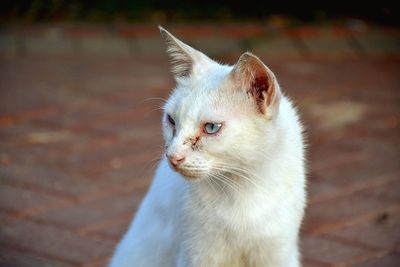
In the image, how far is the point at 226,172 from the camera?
8.17 feet

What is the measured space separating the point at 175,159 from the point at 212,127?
145 mm

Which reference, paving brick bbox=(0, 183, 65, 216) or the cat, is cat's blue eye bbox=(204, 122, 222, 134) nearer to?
the cat

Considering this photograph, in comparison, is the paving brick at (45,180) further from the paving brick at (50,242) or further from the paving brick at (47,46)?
the paving brick at (47,46)

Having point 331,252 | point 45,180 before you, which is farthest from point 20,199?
point 331,252

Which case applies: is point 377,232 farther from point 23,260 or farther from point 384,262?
point 23,260

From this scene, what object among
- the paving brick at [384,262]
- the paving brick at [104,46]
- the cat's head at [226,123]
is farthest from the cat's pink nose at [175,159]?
the paving brick at [104,46]

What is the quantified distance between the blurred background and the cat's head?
0.27 m

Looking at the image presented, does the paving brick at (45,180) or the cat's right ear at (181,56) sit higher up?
the cat's right ear at (181,56)

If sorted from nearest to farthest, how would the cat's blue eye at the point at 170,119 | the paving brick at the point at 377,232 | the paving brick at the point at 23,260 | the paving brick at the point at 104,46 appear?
the cat's blue eye at the point at 170,119 < the paving brick at the point at 23,260 < the paving brick at the point at 377,232 < the paving brick at the point at 104,46

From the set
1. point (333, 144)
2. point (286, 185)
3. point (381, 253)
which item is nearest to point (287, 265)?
point (286, 185)

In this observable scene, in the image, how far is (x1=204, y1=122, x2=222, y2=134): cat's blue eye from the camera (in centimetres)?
237

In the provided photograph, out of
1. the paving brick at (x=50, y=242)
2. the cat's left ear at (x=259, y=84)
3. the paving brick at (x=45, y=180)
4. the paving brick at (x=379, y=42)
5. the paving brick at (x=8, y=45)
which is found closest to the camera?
the cat's left ear at (x=259, y=84)

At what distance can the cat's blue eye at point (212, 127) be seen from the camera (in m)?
2.37

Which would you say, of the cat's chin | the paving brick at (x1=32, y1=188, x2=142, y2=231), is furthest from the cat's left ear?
the paving brick at (x1=32, y1=188, x2=142, y2=231)
